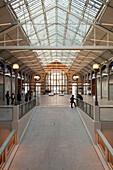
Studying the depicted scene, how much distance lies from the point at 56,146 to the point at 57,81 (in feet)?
→ 136

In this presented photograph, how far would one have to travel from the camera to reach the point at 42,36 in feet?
72.8

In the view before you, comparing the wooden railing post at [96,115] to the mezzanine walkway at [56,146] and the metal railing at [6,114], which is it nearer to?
the mezzanine walkway at [56,146]

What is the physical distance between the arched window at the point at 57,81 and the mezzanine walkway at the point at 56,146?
37030 mm

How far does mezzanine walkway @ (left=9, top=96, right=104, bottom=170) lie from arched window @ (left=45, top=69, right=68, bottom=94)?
121 ft

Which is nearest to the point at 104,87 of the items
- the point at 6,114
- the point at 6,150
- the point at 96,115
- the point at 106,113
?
Answer: the point at 106,113

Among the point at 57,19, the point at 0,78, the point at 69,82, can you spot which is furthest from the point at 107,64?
the point at 69,82

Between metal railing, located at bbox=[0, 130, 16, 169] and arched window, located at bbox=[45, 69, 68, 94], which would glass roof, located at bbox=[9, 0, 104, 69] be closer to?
metal railing, located at bbox=[0, 130, 16, 169]

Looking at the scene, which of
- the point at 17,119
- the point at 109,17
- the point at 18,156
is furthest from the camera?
the point at 109,17

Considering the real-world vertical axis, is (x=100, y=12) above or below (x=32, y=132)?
above

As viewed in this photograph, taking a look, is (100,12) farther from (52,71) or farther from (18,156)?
(52,71)

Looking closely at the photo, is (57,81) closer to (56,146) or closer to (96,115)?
(96,115)

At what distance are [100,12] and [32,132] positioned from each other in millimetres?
11235

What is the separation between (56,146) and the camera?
27.5 feet

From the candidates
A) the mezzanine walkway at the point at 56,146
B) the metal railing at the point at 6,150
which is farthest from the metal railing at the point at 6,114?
A: the mezzanine walkway at the point at 56,146
